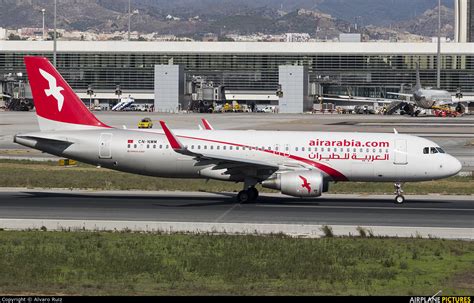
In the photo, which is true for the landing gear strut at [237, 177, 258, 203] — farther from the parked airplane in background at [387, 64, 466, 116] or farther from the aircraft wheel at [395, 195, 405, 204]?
the parked airplane in background at [387, 64, 466, 116]

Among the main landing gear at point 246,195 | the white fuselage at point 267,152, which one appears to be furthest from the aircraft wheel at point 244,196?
the white fuselage at point 267,152

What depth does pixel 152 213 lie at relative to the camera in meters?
43.2

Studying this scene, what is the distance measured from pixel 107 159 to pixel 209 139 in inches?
204

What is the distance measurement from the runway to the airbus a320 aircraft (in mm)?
1489

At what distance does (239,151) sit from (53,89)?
9.95 meters

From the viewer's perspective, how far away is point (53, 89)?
1914 inches

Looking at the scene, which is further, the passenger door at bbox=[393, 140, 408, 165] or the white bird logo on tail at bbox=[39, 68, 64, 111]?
the white bird logo on tail at bbox=[39, 68, 64, 111]

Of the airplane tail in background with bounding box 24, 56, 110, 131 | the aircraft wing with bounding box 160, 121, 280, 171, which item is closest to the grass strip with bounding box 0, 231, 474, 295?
the aircraft wing with bounding box 160, 121, 280, 171

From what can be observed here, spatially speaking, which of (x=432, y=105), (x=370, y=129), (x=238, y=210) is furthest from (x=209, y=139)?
A: (x=432, y=105)

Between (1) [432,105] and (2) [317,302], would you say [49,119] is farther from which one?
(1) [432,105]

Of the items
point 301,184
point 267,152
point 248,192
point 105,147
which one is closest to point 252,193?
point 248,192

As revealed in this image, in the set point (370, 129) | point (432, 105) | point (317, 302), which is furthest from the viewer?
point (432, 105)

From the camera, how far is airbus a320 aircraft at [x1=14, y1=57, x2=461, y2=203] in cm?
4731

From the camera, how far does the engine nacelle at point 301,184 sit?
147 ft
